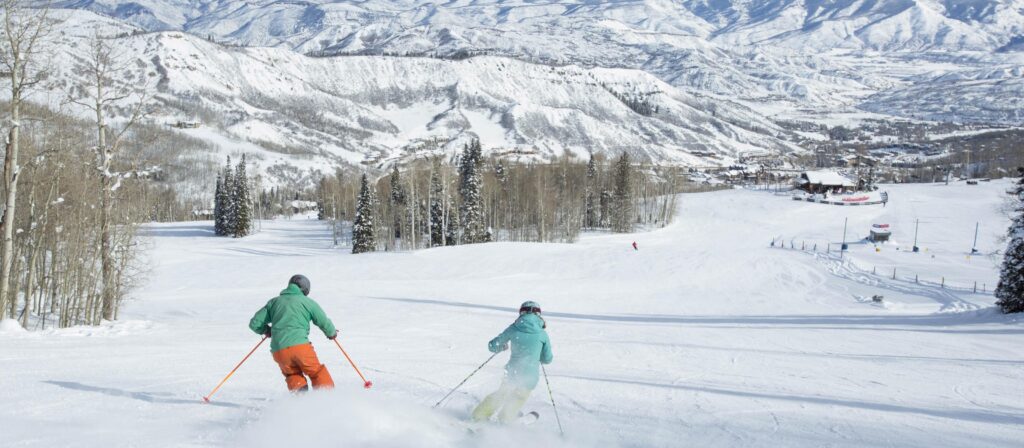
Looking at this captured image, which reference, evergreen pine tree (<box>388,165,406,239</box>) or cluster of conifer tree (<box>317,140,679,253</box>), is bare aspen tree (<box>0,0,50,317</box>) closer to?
cluster of conifer tree (<box>317,140,679,253</box>)

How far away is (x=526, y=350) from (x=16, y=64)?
45.2 ft

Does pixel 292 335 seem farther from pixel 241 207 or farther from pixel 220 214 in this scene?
pixel 220 214

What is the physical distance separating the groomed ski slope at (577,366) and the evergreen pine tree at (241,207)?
42.2 m

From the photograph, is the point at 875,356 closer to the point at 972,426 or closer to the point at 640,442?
the point at 972,426

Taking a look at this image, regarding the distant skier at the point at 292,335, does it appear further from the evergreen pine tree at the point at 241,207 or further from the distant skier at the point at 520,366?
the evergreen pine tree at the point at 241,207

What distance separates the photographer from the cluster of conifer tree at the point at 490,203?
193 ft

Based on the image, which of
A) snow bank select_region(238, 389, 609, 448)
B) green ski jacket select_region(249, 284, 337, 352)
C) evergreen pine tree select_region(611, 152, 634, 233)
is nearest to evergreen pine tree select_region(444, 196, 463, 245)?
evergreen pine tree select_region(611, 152, 634, 233)

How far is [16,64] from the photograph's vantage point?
1295 centimetres

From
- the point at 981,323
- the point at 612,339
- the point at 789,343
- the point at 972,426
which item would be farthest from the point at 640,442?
the point at 981,323

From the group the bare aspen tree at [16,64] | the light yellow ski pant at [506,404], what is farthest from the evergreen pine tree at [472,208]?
the light yellow ski pant at [506,404]

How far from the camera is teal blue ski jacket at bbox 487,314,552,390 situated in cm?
709

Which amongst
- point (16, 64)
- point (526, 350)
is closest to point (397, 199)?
point (16, 64)

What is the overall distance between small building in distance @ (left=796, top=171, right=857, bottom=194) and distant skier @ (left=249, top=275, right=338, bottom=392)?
119 m

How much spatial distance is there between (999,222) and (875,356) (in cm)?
8143
